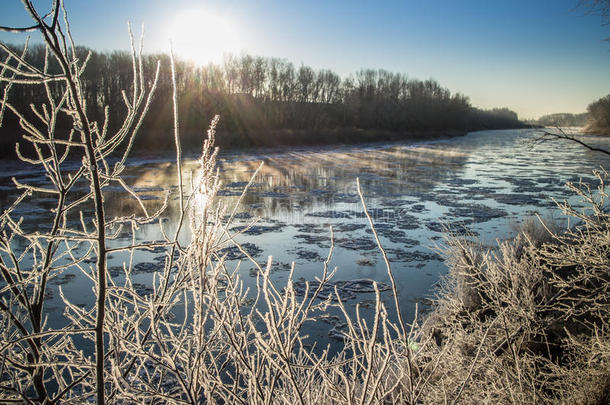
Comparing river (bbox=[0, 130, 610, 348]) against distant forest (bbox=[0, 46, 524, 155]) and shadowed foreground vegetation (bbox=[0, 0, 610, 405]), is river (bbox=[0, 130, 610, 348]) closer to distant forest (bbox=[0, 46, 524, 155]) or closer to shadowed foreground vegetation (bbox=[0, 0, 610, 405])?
shadowed foreground vegetation (bbox=[0, 0, 610, 405])

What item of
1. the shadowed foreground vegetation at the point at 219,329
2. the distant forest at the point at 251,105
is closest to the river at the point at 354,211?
the shadowed foreground vegetation at the point at 219,329

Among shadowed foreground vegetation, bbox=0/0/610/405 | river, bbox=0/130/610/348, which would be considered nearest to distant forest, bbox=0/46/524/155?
river, bbox=0/130/610/348

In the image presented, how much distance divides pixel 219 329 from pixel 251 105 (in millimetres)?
42983

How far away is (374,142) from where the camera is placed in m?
46.0

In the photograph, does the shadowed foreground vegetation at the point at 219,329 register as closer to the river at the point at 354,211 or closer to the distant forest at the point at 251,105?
the river at the point at 354,211

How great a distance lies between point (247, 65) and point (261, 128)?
1199 centimetres

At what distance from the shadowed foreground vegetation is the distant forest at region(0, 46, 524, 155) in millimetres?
24736

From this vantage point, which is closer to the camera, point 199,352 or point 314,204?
point 199,352

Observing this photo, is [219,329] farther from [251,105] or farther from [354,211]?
[251,105]

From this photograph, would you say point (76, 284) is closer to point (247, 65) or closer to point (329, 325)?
point (329, 325)

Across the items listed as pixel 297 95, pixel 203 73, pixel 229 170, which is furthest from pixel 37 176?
pixel 297 95

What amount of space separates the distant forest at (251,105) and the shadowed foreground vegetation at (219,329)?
81.2ft

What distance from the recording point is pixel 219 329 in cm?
179

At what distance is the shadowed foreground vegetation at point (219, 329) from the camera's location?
1415mm
